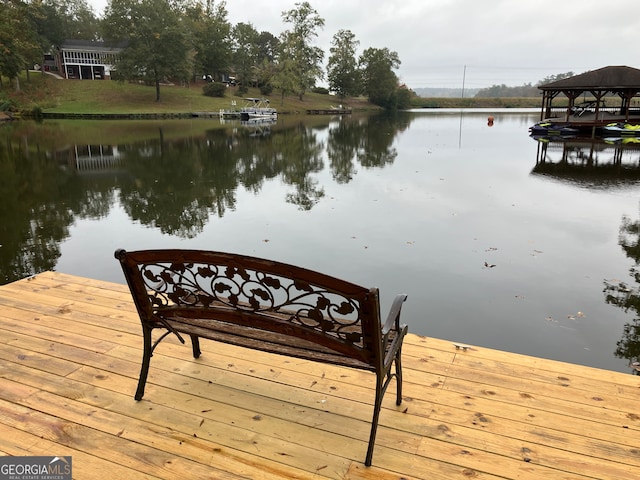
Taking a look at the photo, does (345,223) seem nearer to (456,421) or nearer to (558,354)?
(558,354)

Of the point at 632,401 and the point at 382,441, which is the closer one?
the point at 382,441

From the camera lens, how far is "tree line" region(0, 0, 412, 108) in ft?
166

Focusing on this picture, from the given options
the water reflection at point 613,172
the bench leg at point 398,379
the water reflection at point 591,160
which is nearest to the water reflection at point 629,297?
the water reflection at point 613,172

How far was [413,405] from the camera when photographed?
289 cm

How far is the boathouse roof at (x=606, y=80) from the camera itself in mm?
29516

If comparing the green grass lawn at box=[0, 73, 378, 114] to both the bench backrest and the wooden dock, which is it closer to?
the wooden dock

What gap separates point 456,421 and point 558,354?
2630 mm

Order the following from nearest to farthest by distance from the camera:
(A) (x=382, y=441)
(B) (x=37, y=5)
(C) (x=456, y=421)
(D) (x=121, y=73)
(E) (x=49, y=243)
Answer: (A) (x=382, y=441)
(C) (x=456, y=421)
(E) (x=49, y=243)
(D) (x=121, y=73)
(B) (x=37, y=5)

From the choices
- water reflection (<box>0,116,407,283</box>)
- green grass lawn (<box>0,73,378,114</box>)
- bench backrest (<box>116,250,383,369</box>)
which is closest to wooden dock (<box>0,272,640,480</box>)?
bench backrest (<box>116,250,383,369</box>)

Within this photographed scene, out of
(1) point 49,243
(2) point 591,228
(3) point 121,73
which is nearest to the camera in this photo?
(1) point 49,243

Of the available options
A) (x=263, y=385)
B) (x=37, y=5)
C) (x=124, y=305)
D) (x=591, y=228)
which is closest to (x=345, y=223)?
(x=591, y=228)

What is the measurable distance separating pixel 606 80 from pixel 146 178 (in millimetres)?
29869

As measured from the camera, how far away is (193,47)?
60156 millimetres

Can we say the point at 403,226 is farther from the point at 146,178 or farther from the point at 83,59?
the point at 83,59
